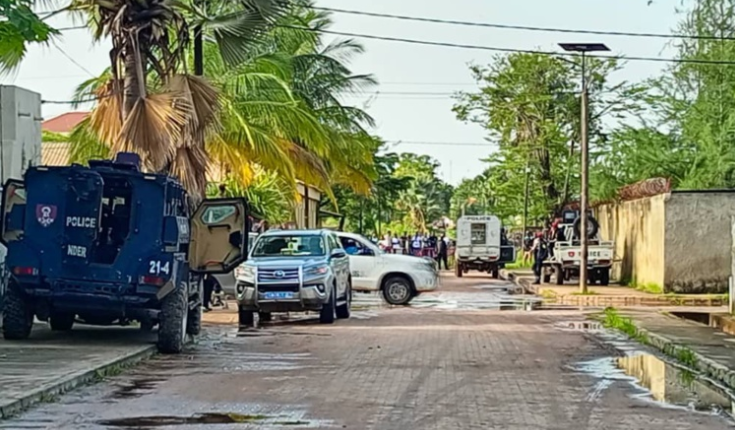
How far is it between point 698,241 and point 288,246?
1304 centimetres

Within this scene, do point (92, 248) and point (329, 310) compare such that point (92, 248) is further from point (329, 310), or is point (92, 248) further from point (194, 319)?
point (329, 310)

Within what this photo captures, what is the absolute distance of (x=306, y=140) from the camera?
2880 cm

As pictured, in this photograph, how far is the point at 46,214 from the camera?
1537cm

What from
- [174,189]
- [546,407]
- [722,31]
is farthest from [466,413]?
[722,31]

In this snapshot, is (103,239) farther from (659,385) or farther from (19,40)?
(659,385)

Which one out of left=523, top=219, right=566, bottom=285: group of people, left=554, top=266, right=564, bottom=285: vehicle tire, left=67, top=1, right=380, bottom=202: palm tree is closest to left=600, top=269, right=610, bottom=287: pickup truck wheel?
left=554, top=266, right=564, bottom=285: vehicle tire

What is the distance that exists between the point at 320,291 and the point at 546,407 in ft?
33.4

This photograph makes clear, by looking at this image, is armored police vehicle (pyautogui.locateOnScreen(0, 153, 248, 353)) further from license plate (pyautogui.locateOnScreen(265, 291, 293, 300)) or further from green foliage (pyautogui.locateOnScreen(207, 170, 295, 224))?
green foliage (pyautogui.locateOnScreen(207, 170, 295, 224))

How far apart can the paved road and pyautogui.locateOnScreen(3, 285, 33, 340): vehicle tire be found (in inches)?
87.9

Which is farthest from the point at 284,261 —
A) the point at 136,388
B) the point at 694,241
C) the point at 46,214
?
the point at 694,241

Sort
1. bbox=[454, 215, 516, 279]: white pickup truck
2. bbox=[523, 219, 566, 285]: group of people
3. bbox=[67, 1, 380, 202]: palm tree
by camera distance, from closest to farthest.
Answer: bbox=[67, 1, 380, 202]: palm tree, bbox=[523, 219, 566, 285]: group of people, bbox=[454, 215, 516, 279]: white pickup truck

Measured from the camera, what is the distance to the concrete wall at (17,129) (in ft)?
63.1

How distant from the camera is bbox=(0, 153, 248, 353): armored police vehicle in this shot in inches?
603

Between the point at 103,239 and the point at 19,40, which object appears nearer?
the point at 19,40
